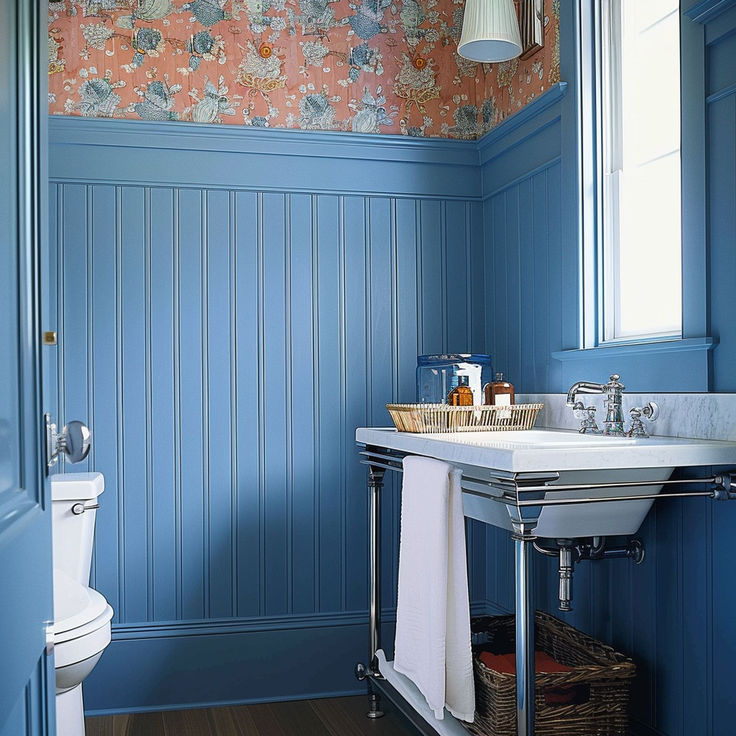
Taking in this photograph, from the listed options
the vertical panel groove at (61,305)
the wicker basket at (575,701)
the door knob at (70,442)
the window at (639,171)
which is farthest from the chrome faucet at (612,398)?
the vertical panel groove at (61,305)

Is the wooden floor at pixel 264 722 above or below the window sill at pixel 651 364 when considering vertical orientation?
below

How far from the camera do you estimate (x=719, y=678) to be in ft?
6.47

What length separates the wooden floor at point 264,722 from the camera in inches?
105

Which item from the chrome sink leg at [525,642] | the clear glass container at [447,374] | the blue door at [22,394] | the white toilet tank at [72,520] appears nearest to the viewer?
the blue door at [22,394]

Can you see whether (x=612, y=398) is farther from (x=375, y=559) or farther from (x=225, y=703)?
(x=225, y=703)

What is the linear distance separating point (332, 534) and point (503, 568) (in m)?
0.63

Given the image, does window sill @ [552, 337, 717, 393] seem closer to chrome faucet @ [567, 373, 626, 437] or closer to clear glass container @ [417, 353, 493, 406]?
chrome faucet @ [567, 373, 626, 437]

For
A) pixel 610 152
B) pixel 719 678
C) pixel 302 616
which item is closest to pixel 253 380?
pixel 302 616

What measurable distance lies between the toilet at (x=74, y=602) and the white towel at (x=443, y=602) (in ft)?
2.66

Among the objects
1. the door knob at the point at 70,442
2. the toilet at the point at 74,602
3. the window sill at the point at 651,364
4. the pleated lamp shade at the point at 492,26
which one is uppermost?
the pleated lamp shade at the point at 492,26

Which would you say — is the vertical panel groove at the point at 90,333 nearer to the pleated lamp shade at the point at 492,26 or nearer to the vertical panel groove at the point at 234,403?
the vertical panel groove at the point at 234,403

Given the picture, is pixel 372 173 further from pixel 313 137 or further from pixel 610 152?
pixel 610 152

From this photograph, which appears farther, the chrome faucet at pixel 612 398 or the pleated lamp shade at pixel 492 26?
the pleated lamp shade at pixel 492 26

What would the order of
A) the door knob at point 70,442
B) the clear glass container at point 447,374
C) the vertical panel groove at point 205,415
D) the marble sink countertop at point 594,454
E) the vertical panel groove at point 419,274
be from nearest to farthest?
the door knob at point 70,442
the marble sink countertop at point 594,454
the clear glass container at point 447,374
the vertical panel groove at point 205,415
the vertical panel groove at point 419,274
